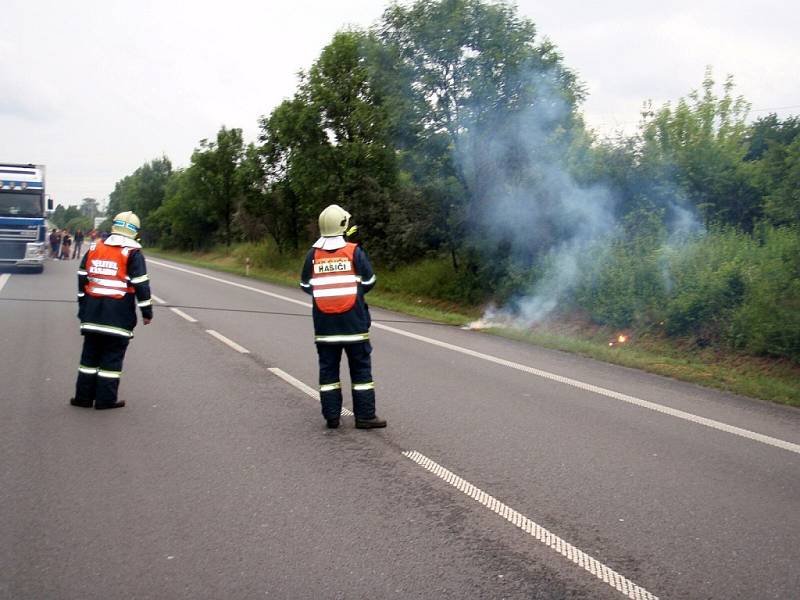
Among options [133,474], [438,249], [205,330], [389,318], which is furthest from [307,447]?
[438,249]

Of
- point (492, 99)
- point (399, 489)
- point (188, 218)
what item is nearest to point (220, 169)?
point (188, 218)

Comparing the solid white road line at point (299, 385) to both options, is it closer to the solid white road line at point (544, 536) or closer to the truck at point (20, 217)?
the solid white road line at point (544, 536)

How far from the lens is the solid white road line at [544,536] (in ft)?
12.5

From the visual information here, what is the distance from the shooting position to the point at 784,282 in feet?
36.3

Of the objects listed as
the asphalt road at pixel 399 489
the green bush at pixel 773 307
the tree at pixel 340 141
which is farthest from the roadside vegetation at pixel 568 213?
the asphalt road at pixel 399 489

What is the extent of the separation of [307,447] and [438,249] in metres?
17.1

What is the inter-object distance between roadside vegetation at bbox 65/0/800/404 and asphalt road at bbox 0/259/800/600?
3.07 metres

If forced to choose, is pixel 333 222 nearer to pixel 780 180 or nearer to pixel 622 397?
pixel 622 397

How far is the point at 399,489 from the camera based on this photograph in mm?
5180

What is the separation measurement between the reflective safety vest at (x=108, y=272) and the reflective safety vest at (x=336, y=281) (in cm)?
205

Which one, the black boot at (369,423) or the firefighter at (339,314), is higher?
the firefighter at (339,314)

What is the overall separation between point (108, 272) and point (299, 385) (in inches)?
96.1

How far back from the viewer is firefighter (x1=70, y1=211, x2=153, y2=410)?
23.8ft

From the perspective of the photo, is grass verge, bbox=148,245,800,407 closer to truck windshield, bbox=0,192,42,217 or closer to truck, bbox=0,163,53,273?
truck, bbox=0,163,53,273
